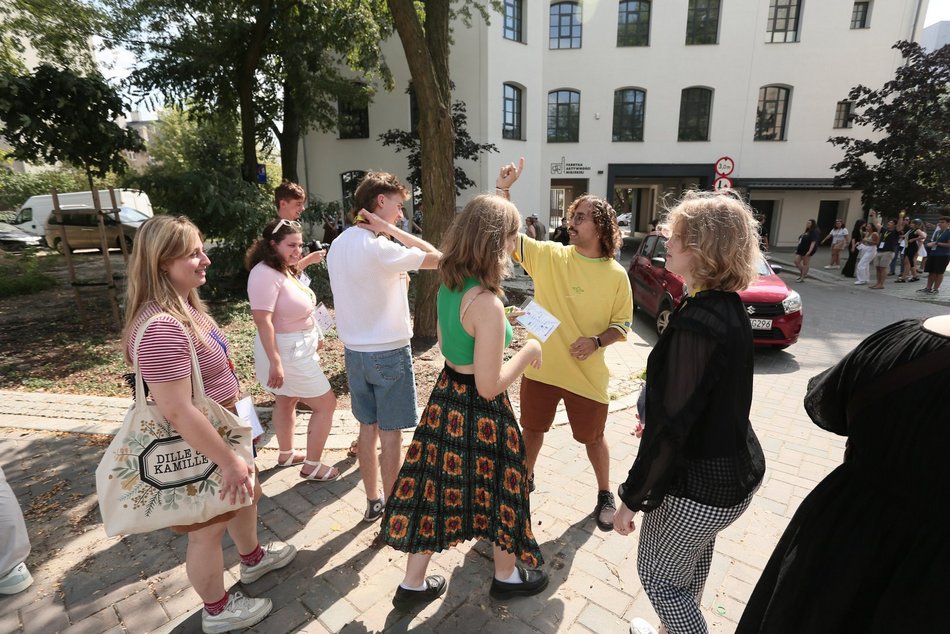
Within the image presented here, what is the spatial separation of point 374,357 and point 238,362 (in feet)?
14.2

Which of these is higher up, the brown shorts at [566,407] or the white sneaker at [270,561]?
the brown shorts at [566,407]

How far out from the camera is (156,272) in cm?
188

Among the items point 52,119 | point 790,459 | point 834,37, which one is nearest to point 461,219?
point 790,459

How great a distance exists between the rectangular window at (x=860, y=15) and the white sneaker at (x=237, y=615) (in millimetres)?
25796

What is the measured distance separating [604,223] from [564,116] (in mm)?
18691

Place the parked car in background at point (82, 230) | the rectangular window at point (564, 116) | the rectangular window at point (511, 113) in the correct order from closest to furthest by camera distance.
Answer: the parked car in background at point (82, 230)
the rectangular window at point (511, 113)
the rectangular window at point (564, 116)

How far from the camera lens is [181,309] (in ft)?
6.23

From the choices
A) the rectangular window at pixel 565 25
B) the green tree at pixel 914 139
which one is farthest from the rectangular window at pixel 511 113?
the green tree at pixel 914 139

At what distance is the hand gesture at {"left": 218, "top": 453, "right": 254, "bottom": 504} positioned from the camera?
75.9 inches

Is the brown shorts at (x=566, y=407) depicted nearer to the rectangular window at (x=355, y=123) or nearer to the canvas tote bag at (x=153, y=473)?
the canvas tote bag at (x=153, y=473)

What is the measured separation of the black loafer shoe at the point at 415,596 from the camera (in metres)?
2.32

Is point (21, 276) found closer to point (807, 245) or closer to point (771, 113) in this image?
point (807, 245)

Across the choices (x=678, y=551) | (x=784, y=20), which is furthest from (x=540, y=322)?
(x=784, y=20)

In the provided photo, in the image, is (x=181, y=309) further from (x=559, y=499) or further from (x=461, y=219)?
(x=559, y=499)
